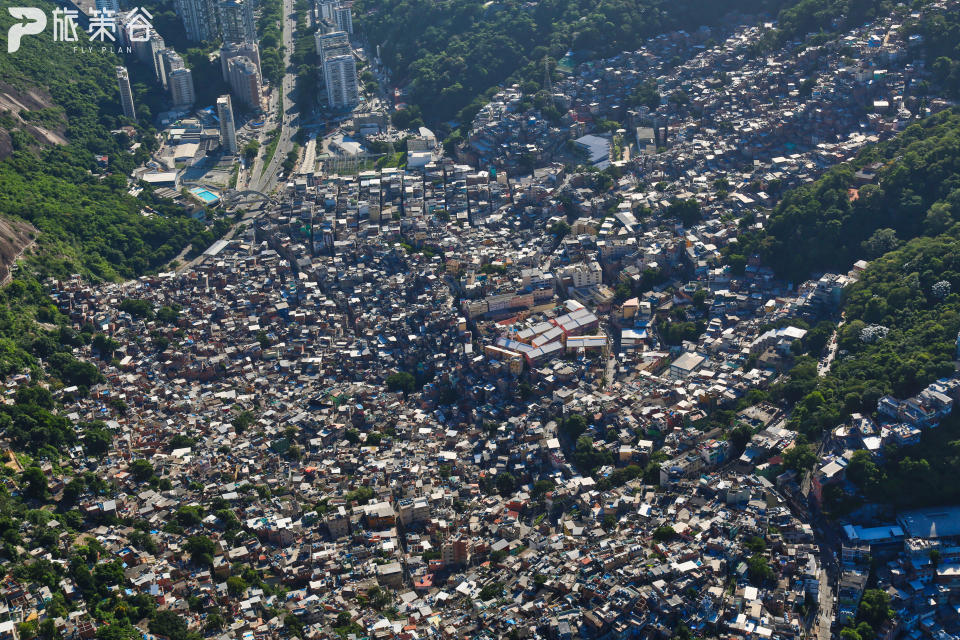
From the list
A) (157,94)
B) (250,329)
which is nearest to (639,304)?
(250,329)

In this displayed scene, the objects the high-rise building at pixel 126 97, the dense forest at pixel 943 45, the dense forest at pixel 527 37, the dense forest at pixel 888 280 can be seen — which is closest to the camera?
the dense forest at pixel 888 280

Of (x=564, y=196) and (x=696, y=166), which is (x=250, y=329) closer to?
(x=564, y=196)

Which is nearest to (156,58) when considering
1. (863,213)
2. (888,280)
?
(863,213)

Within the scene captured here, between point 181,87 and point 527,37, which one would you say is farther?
point 181,87

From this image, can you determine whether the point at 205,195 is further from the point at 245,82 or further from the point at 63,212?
the point at 245,82

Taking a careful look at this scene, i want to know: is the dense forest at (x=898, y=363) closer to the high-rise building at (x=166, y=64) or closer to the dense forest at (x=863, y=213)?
the dense forest at (x=863, y=213)

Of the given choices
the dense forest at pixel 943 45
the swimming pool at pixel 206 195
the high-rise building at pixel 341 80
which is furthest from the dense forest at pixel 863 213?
the high-rise building at pixel 341 80
